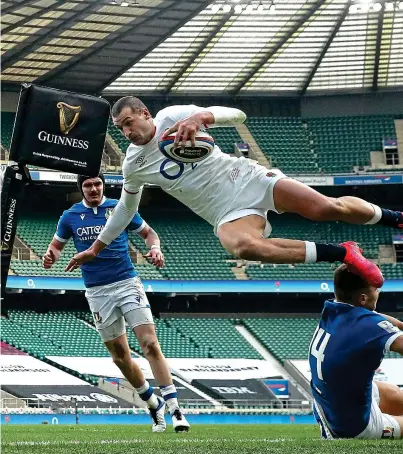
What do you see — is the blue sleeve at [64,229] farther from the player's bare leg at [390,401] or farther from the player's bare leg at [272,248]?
the player's bare leg at [390,401]

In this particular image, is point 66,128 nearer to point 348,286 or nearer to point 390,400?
point 348,286

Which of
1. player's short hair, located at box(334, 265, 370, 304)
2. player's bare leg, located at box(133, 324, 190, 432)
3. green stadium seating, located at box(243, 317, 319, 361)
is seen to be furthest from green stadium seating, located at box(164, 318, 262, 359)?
player's short hair, located at box(334, 265, 370, 304)

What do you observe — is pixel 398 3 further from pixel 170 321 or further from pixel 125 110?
pixel 125 110

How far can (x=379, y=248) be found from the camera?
1558 inches

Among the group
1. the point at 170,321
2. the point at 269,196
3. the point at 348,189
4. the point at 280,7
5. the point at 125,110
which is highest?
the point at 125,110

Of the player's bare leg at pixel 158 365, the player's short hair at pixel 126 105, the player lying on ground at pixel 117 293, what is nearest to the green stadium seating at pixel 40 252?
Answer: the player lying on ground at pixel 117 293

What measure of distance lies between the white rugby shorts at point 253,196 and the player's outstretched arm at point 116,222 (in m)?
1.21

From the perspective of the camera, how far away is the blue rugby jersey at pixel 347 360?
586 cm

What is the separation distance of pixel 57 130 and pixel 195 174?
176cm

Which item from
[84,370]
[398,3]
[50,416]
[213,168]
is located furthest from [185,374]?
[213,168]

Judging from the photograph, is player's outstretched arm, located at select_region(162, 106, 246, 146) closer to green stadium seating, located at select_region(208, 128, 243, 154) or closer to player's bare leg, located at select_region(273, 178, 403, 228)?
player's bare leg, located at select_region(273, 178, 403, 228)

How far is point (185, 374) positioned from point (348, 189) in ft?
44.7

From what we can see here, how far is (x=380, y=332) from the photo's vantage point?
19.0ft

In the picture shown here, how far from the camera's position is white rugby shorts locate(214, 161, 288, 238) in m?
7.84
